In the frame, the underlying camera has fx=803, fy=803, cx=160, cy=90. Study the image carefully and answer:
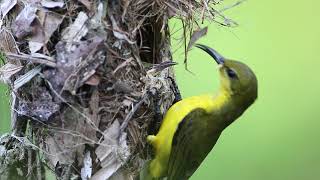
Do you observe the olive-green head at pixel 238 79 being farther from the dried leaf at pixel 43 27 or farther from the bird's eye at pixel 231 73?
the dried leaf at pixel 43 27

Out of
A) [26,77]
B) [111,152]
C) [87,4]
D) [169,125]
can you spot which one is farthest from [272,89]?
[26,77]

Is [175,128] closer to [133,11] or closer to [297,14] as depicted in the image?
[133,11]

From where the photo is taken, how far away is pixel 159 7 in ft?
12.9

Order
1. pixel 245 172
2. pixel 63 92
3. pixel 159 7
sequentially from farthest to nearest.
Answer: pixel 245 172, pixel 159 7, pixel 63 92

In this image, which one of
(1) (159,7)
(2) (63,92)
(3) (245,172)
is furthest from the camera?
(3) (245,172)

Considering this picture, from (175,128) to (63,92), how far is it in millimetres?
668

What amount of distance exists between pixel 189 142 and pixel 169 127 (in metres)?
0.13

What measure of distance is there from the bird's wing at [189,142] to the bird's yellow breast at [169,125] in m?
0.03

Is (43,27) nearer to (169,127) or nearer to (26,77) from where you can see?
(26,77)

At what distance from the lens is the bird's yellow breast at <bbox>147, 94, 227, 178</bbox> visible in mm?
4012

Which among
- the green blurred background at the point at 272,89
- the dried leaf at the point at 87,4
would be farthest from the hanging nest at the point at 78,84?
the green blurred background at the point at 272,89

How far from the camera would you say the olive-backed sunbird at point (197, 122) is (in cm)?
399

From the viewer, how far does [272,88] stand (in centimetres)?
495

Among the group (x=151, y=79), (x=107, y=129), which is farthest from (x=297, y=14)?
(x=107, y=129)
